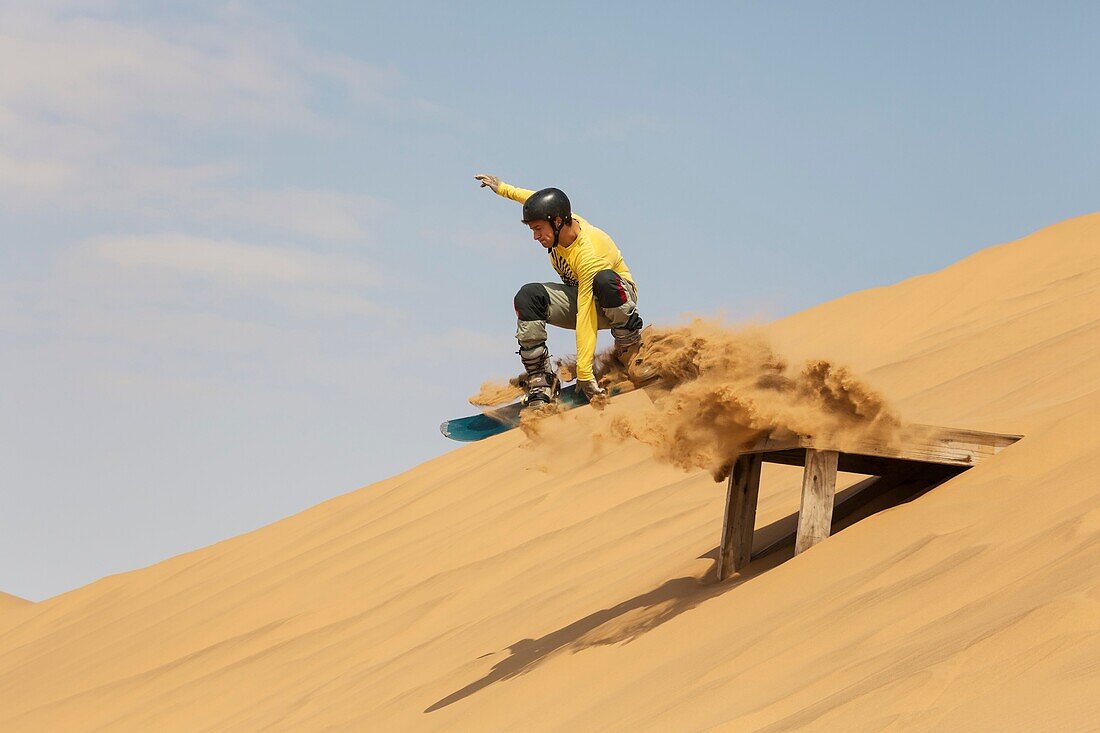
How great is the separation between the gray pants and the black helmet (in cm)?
35

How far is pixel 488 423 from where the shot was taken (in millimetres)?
7410

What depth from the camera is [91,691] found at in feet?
35.2

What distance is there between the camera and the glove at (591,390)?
6352 millimetres

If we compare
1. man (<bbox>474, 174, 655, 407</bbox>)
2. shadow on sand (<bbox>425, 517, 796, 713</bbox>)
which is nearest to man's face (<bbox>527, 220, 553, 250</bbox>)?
man (<bbox>474, 174, 655, 407</bbox>)

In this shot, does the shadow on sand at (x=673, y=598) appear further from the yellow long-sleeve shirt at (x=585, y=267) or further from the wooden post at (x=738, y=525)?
the yellow long-sleeve shirt at (x=585, y=267)

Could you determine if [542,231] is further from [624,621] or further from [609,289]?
[624,621]

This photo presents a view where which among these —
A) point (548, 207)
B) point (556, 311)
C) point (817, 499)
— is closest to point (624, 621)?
point (817, 499)

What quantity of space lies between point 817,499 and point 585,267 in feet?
5.03

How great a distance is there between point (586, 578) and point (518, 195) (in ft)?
8.69

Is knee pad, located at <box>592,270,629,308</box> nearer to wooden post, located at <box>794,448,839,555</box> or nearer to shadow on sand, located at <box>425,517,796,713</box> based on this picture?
wooden post, located at <box>794,448,839,555</box>

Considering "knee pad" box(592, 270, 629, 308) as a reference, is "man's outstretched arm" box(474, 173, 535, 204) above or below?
above

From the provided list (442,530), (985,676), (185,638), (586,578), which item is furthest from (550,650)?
Answer: (185,638)

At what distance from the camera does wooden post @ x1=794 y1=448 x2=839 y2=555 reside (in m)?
6.09

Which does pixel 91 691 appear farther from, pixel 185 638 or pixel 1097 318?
pixel 1097 318
